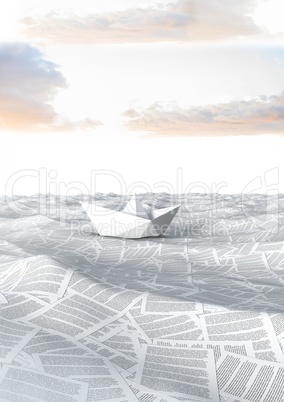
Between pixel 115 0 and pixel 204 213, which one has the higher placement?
pixel 115 0

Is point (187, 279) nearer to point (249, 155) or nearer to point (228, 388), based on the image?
point (228, 388)

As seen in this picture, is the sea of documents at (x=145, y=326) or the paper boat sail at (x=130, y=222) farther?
the paper boat sail at (x=130, y=222)

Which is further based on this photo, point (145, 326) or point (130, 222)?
point (130, 222)

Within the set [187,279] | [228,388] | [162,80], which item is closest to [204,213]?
[187,279]

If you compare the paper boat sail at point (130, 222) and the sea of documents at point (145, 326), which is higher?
the paper boat sail at point (130, 222)

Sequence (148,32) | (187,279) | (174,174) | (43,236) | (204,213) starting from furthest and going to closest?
→ (148,32)
(174,174)
(204,213)
(43,236)
(187,279)
